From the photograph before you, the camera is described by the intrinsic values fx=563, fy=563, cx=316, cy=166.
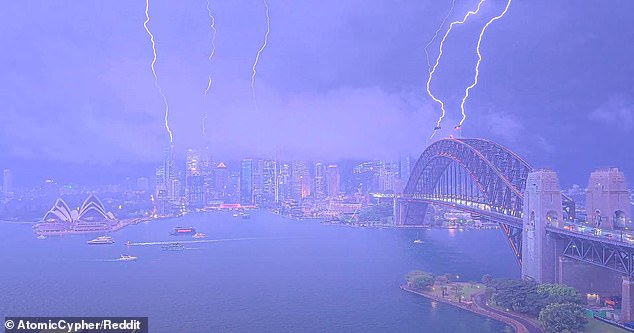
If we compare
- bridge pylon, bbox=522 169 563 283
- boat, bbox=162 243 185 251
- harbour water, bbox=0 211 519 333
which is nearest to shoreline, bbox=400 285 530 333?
harbour water, bbox=0 211 519 333

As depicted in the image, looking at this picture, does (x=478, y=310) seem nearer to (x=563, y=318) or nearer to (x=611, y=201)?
(x=563, y=318)

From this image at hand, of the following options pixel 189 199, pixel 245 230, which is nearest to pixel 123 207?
pixel 189 199

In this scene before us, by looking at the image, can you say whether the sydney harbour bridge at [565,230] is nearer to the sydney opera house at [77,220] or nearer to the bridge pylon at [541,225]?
the bridge pylon at [541,225]

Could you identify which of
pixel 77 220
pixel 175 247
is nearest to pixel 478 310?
pixel 175 247

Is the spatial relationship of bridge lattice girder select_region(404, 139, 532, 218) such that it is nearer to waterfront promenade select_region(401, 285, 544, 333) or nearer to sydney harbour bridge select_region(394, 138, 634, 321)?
sydney harbour bridge select_region(394, 138, 634, 321)

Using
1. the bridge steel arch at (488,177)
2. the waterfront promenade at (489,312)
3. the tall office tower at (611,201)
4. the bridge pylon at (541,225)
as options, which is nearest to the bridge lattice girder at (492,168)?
the bridge steel arch at (488,177)

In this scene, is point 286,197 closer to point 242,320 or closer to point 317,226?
point 317,226
